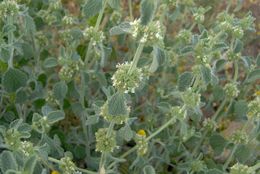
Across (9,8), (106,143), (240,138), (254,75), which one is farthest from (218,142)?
(9,8)

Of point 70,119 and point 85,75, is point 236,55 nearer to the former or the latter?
point 85,75

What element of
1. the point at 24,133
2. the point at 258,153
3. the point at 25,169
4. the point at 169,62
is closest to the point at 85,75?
the point at 169,62

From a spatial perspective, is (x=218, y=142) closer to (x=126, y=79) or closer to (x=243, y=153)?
(x=243, y=153)

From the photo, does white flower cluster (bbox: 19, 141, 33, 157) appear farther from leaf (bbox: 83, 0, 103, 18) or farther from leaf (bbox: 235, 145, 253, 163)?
leaf (bbox: 235, 145, 253, 163)

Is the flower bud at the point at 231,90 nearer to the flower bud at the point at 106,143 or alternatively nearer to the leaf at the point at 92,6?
the flower bud at the point at 106,143

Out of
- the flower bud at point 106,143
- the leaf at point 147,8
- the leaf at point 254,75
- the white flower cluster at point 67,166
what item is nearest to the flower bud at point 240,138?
the leaf at point 254,75

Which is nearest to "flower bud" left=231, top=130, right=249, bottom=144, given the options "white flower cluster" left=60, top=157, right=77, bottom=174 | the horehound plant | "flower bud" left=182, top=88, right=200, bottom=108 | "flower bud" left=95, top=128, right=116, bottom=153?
the horehound plant

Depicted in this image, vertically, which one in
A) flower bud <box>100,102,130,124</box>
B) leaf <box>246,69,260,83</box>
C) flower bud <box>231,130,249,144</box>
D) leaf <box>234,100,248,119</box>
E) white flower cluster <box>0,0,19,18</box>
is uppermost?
white flower cluster <box>0,0,19,18</box>
